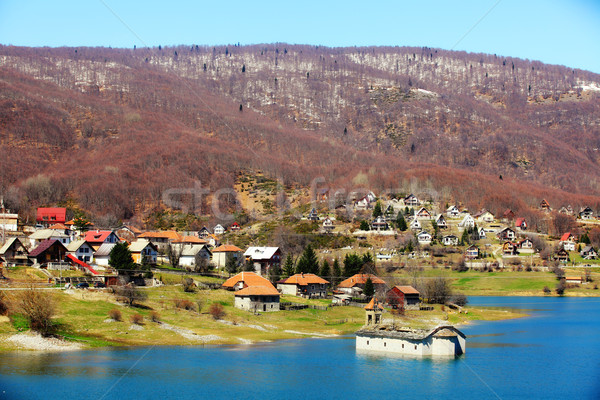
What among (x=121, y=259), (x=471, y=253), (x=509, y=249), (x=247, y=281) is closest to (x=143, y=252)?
(x=121, y=259)

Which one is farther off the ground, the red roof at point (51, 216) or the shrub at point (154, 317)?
the red roof at point (51, 216)

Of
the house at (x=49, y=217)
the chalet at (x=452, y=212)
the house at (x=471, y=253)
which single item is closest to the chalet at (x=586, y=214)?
the chalet at (x=452, y=212)

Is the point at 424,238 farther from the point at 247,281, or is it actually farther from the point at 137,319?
the point at 137,319

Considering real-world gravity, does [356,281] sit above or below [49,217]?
below

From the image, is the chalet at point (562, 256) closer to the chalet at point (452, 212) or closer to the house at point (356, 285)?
the chalet at point (452, 212)

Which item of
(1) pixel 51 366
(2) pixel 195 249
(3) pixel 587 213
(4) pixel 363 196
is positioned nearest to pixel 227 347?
(1) pixel 51 366

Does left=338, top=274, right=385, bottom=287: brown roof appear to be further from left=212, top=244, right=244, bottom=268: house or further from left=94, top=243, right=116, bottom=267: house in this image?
left=94, top=243, right=116, bottom=267: house
